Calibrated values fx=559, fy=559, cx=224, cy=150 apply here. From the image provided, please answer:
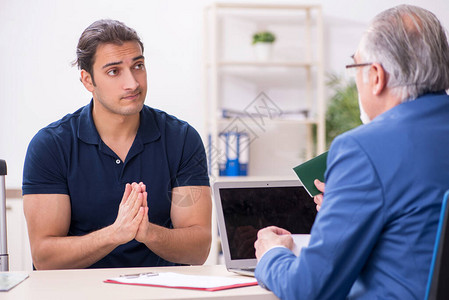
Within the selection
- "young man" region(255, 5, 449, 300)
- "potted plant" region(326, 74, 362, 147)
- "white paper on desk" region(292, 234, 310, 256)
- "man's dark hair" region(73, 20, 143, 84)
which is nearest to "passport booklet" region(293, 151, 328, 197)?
"white paper on desk" region(292, 234, 310, 256)

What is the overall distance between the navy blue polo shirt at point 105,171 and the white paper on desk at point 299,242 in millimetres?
576

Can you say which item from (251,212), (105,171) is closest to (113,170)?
(105,171)

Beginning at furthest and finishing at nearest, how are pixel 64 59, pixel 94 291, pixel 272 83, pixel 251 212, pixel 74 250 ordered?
pixel 272 83
pixel 64 59
pixel 74 250
pixel 251 212
pixel 94 291

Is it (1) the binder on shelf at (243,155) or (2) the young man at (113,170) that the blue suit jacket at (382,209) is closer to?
(2) the young man at (113,170)

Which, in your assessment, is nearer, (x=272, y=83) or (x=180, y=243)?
(x=180, y=243)

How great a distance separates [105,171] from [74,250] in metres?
0.31

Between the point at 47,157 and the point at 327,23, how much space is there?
2887 mm

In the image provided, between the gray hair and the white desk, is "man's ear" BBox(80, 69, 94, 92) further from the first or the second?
the gray hair

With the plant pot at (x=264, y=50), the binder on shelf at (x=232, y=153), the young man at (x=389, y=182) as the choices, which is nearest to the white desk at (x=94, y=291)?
the young man at (x=389, y=182)

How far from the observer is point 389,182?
1008 mm

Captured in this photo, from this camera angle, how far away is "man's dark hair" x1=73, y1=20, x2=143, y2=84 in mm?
1909

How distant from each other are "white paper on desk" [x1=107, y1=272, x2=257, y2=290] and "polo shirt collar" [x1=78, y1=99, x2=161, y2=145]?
67cm

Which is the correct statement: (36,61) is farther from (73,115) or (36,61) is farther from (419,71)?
(419,71)

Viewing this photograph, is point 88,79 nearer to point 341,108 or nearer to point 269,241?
point 269,241
